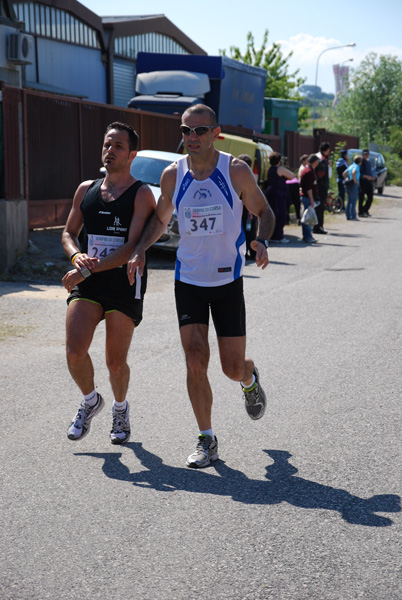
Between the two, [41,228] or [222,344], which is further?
[41,228]

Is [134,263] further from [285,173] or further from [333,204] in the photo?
[333,204]

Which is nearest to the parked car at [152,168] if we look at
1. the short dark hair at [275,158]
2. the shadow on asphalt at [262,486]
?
the short dark hair at [275,158]

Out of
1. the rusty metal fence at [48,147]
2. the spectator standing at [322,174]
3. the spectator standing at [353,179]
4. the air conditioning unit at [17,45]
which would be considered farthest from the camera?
the spectator standing at [353,179]

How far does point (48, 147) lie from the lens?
1541cm

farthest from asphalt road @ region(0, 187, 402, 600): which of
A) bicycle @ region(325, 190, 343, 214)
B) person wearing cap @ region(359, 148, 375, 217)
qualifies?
bicycle @ region(325, 190, 343, 214)

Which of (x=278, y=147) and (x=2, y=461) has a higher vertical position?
(x=278, y=147)

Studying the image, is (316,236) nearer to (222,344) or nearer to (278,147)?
(278,147)

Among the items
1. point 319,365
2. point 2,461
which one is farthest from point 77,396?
point 319,365

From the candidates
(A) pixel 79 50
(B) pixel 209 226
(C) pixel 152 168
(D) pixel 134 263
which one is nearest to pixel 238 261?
(B) pixel 209 226

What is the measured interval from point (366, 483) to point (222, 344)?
1.12m

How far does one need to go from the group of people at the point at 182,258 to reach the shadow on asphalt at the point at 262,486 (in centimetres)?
18

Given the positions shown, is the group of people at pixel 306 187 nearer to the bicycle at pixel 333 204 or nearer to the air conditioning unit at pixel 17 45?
the bicycle at pixel 333 204

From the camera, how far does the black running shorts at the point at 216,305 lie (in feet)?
16.0

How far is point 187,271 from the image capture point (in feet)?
16.0
